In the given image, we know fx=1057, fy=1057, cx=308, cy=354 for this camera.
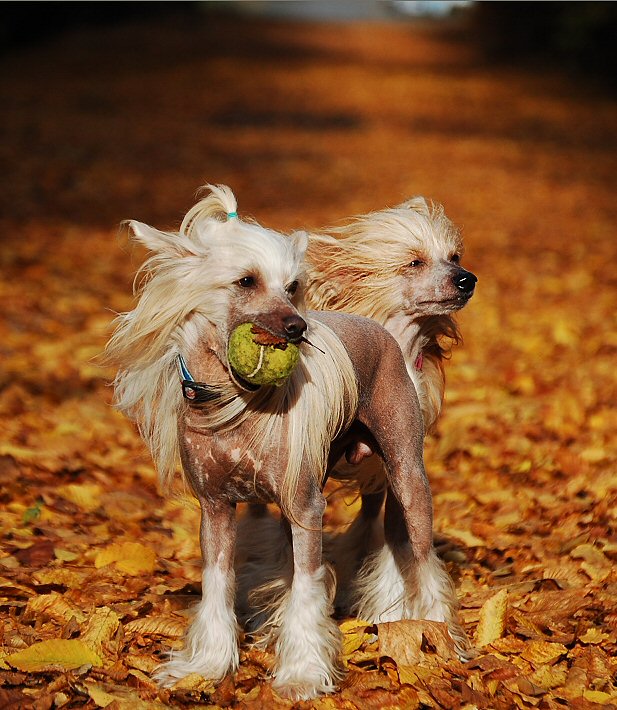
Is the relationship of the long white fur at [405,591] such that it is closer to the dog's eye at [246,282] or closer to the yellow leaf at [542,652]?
the yellow leaf at [542,652]

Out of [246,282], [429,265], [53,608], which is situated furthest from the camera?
[429,265]

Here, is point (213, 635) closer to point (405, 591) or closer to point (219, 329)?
point (405, 591)

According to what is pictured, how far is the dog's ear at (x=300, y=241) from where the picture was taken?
359 centimetres

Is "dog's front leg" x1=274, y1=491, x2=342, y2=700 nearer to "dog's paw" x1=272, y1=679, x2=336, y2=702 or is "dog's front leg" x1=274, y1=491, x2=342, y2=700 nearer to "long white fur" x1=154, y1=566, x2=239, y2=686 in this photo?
"dog's paw" x1=272, y1=679, x2=336, y2=702

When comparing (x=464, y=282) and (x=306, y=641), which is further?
(x=464, y=282)

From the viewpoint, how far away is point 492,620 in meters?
4.35

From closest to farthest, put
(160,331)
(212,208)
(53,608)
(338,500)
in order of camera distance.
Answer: (160,331) < (212,208) < (53,608) < (338,500)

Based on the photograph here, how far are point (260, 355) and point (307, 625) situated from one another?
1.02 meters

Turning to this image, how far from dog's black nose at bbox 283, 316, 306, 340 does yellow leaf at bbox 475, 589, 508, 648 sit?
67.6 inches

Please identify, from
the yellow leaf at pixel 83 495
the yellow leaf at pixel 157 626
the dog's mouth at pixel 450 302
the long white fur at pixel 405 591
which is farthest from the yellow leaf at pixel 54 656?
the dog's mouth at pixel 450 302

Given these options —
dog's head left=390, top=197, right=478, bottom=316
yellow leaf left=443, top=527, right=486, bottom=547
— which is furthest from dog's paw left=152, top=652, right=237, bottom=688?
yellow leaf left=443, top=527, right=486, bottom=547

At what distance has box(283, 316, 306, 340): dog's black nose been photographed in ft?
10.8

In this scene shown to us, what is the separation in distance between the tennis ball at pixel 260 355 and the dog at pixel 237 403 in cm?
3

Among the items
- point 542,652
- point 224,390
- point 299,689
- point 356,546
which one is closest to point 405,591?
point 356,546
